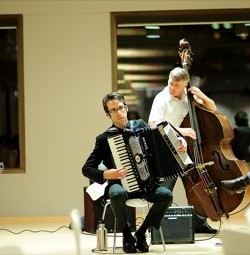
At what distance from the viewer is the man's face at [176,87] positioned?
4.70m

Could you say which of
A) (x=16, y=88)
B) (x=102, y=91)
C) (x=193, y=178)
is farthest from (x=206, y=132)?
(x=16, y=88)

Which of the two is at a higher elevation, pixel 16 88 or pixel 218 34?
pixel 218 34

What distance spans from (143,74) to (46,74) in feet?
3.68

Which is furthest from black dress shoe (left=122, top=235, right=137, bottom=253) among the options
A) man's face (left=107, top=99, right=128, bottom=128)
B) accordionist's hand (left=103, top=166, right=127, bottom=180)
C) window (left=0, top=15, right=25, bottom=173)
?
window (left=0, top=15, right=25, bottom=173)

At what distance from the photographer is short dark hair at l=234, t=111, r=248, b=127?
22.7ft

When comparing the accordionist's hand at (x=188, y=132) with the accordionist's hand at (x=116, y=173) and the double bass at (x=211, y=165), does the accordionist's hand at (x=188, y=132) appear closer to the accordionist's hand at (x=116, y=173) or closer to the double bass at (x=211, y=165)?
the double bass at (x=211, y=165)

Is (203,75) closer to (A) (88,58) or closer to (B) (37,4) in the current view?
(A) (88,58)

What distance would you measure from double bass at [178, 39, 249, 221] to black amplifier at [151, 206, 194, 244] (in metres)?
0.12

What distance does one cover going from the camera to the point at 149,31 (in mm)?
6801

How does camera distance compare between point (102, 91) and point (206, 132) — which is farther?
point (102, 91)

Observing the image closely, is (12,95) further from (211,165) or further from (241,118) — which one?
(211,165)

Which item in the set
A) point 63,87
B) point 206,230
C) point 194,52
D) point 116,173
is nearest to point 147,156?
point 116,173

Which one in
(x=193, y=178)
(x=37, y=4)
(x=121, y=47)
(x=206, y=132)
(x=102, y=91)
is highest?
(x=37, y=4)

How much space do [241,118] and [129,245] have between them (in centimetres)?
317
